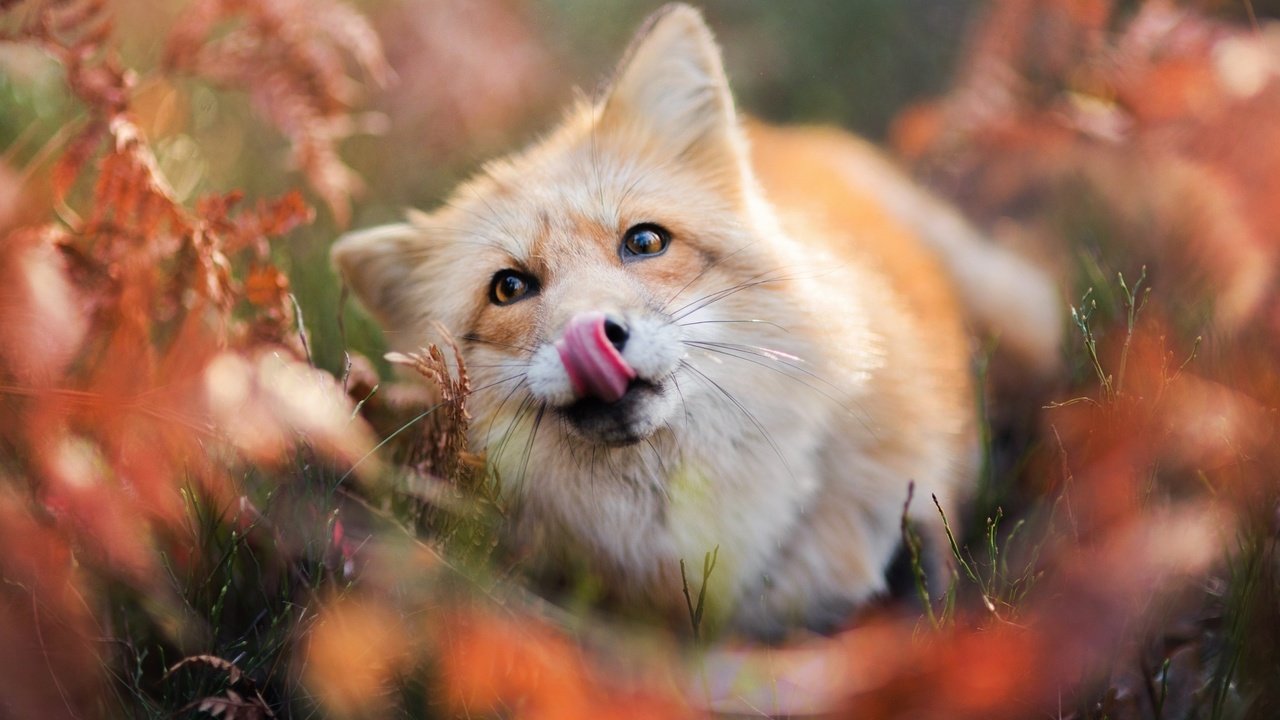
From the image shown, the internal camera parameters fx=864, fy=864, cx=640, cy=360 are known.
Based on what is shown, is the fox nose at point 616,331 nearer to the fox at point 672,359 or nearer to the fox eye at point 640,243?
the fox at point 672,359

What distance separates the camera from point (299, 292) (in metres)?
3.07

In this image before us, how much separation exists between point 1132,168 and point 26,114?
450 cm

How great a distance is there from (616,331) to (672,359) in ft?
0.55

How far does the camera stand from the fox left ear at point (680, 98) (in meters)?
2.31

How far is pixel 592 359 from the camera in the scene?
1704 millimetres

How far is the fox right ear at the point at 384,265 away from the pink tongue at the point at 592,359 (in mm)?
808

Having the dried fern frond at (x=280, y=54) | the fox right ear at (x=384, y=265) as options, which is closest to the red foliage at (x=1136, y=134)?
the fox right ear at (x=384, y=265)

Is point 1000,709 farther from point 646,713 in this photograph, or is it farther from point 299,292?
point 299,292

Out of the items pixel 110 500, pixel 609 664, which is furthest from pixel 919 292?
pixel 110 500

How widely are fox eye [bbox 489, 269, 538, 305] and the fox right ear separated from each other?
33 cm

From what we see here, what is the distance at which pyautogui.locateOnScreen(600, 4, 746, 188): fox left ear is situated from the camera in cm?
231

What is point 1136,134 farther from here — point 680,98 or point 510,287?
Answer: point 510,287

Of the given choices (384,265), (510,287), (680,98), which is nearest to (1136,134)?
(680,98)

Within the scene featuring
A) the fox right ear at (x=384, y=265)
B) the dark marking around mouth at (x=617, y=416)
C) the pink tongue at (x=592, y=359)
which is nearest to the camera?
the pink tongue at (x=592, y=359)
